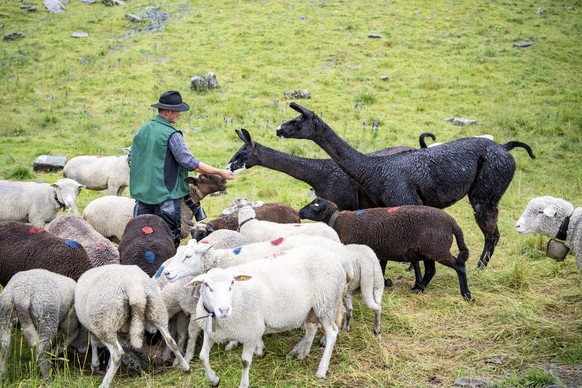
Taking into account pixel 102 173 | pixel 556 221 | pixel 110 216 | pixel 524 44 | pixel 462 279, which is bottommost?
pixel 102 173

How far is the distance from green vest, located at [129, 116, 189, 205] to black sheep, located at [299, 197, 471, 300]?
7.63 ft

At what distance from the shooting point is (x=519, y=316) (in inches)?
252

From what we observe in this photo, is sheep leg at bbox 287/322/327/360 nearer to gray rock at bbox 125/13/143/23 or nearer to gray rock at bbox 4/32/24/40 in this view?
gray rock at bbox 4/32/24/40

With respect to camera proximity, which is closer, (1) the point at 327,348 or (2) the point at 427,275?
(1) the point at 327,348

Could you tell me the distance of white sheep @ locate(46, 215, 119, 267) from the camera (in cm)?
690

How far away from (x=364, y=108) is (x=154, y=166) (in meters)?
11.6

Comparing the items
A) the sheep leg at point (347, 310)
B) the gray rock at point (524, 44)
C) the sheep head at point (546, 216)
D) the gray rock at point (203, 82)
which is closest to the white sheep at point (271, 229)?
the sheep leg at point (347, 310)

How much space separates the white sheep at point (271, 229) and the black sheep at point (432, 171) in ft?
5.43

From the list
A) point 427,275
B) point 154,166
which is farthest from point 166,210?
point 427,275

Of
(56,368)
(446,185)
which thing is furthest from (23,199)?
(446,185)

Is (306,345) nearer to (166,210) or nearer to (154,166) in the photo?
(166,210)

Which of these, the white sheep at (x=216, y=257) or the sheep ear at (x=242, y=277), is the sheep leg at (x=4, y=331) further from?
the sheep ear at (x=242, y=277)

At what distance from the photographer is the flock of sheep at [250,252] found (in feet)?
17.1

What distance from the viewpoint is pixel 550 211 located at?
667 centimetres
